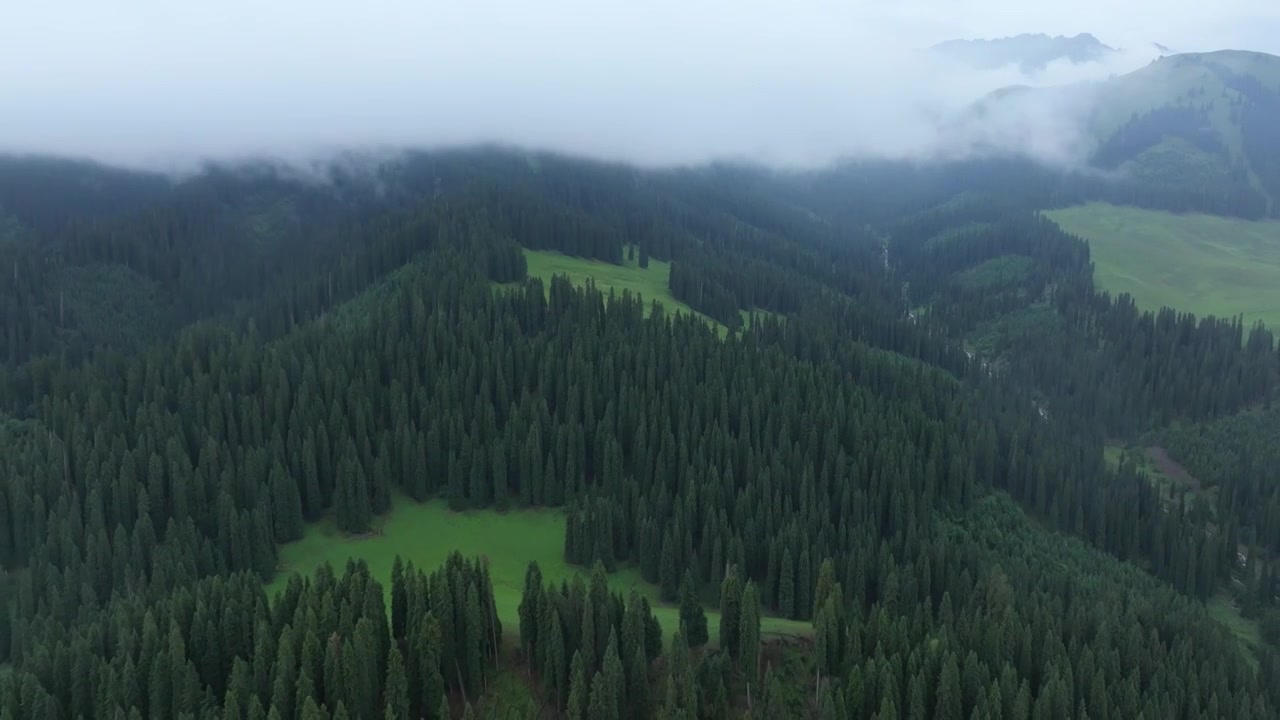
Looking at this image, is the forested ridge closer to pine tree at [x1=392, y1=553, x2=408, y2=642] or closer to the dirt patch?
pine tree at [x1=392, y1=553, x2=408, y2=642]

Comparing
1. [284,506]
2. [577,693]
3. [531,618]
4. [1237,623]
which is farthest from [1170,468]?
[284,506]

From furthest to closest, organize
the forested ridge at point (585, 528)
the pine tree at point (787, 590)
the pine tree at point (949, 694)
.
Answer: the pine tree at point (787, 590)
the forested ridge at point (585, 528)
the pine tree at point (949, 694)

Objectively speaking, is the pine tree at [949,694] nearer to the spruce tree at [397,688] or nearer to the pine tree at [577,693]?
the pine tree at [577,693]

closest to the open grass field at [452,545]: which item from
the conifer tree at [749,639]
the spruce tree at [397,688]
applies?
the conifer tree at [749,639]

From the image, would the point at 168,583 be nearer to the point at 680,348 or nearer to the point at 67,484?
the point at 67,484

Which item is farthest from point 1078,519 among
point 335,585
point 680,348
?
point 335,585

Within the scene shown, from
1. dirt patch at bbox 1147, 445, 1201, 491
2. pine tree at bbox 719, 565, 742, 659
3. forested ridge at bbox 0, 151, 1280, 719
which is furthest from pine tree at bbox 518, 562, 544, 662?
dirt patch at bbox 1147, 445, 1201, 491

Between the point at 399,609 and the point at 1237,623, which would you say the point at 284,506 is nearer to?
the point at 399,609
